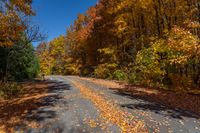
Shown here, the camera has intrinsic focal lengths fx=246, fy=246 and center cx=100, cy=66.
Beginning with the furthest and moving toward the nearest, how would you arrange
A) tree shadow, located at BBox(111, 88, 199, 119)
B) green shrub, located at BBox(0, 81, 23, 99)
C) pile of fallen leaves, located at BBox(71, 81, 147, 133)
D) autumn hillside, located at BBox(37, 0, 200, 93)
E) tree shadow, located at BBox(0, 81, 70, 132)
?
green shrub, located at BBox(0, 81, 23, 99) < autumn hillside, located at BBox(37, 0, 200, 93) < tree shadow, located at BBox(111, 88, 199, 119) < tree shadow, located at BBox(0, 81, 70, 132) < pile of fallen leaves, located at BBox(71, 81, 147, 133)

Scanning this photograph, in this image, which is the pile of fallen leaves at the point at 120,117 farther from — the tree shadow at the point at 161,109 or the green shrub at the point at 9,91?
the green shrub at the point at 9,91

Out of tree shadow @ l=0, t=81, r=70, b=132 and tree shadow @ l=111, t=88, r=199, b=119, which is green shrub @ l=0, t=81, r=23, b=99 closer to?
tree shadow @ l=0, t=81, r=70, b=132

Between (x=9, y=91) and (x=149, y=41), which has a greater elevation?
(x=149, y=41)

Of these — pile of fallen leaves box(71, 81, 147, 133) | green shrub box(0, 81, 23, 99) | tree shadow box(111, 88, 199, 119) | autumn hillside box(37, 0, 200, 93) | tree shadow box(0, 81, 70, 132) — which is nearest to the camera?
pile of fallen leaves box(71, 81, 147, 133)

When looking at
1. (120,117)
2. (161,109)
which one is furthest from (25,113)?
(161,109)

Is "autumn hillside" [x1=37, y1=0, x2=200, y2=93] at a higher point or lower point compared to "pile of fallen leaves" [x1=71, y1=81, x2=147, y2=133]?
higher

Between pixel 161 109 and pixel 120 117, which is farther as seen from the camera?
pixel 161 109

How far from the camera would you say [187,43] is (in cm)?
1289

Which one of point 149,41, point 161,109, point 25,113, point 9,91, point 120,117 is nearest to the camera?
point 120,117

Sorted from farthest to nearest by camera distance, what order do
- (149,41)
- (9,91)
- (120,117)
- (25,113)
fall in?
1. (149,41)
2. (9,91)
3. (25,113)
4. (120,117)

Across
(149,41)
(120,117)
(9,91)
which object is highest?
(149,41)

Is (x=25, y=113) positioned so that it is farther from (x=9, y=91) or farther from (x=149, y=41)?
(x=149, y=41)

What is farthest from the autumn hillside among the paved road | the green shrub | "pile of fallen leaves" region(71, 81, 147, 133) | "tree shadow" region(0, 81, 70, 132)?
the green shrub

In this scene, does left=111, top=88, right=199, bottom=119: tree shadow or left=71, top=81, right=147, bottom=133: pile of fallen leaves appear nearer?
left=71, top=81, right=147, bottom=133: pile of fallen leaves
